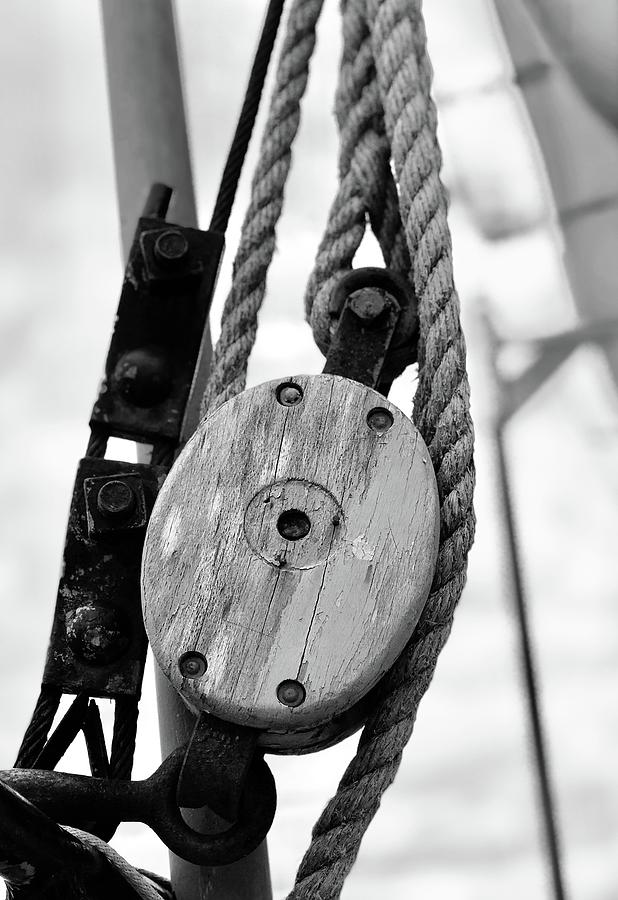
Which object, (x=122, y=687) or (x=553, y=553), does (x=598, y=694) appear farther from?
(x=122, y=687)

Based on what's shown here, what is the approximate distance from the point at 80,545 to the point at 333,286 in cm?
Answer: 21

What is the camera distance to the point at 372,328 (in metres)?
0.59

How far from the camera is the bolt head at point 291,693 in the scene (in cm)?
47

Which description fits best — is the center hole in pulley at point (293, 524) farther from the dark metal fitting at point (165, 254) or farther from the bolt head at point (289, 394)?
the dark metal fitting at point (165, 254)

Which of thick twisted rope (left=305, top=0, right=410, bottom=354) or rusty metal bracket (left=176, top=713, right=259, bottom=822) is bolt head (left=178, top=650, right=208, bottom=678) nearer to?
rusty metal bracket (left=176, top=713, right=259, bottom=822)

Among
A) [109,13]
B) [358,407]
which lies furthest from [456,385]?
[109,13]

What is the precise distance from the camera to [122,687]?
1.86 feet

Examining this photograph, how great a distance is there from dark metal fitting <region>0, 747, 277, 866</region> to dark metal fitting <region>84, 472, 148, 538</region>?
13 centimetres

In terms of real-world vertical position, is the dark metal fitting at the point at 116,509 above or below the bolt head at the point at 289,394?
below

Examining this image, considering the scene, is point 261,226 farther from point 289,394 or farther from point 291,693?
point 291,693

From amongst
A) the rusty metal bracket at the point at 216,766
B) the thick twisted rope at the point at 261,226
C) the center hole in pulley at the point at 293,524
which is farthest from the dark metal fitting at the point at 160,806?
the thick twisted rope at the point at 261,226

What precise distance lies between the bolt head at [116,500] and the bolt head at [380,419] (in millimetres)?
142

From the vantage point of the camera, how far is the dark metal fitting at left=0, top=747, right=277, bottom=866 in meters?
0.49

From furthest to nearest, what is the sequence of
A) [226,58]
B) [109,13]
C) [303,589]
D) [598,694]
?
1. [226,58]
2. [598,694]
3. [109,13]
4. [303,589]
